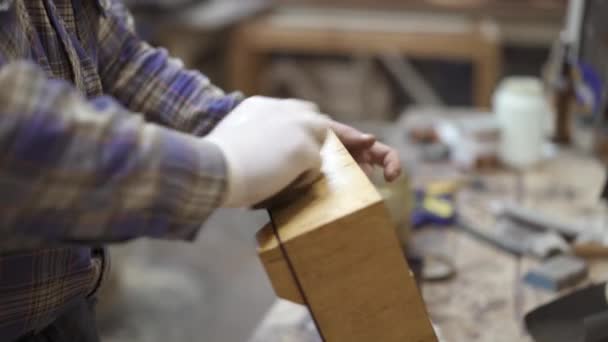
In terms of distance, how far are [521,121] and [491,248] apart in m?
0.38

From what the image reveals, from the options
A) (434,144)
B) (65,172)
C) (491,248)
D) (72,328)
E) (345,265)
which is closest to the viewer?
(65,172)

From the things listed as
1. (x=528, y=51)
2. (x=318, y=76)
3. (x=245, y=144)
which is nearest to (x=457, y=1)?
(x=528, y=51)

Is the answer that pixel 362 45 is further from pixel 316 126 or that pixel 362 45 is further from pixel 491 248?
pixel 316 126

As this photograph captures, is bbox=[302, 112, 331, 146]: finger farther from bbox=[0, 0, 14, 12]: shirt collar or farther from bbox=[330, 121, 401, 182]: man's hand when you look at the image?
bbox=[0, 0, 14, 12]: shirt collar

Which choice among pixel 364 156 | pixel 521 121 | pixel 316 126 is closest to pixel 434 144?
pixel 521 121

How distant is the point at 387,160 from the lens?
0.86 metres

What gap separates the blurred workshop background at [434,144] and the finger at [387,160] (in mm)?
249

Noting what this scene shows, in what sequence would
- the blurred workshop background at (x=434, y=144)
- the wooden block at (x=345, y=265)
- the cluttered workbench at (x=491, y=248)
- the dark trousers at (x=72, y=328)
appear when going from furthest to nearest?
the blurred workshop background at (x=434, y=144) → the cluttered workbench at (x=491, y=248) → the dark trousers at (x=72, y=328) → the wooden block at (x=345, y=265)

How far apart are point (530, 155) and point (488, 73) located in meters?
1.14

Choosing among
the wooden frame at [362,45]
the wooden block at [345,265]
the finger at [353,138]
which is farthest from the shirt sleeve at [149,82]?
the wooden frame at [362,45]

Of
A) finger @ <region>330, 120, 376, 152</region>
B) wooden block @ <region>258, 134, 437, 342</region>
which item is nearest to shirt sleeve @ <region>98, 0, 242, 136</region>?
finger @ <region>330, 120, 376, 152</region>

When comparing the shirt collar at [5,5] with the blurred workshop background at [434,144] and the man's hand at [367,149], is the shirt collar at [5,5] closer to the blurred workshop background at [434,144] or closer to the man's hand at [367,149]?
the man's hand at [367,149]

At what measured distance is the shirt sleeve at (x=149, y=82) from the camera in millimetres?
905

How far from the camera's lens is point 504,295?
3.53 ft
